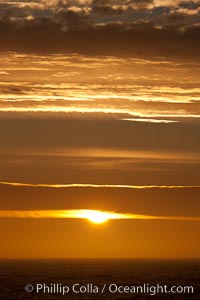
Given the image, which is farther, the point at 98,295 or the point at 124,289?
the point at 124,289

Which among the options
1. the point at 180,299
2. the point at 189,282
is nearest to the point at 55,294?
the point at 180,299

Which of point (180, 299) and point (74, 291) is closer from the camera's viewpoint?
point (180, 299)

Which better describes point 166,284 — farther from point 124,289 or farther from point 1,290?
point 1,290

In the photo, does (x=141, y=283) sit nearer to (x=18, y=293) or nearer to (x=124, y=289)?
(x=124, y=289)

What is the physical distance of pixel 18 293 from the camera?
438 ft

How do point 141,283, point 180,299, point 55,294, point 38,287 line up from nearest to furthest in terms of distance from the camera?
point 180,299 → point 55,294 → point 38,287 → point 141,283

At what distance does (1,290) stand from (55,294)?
8414 millimetres

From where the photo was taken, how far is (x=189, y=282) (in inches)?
6107

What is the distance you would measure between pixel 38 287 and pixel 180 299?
26.1 m

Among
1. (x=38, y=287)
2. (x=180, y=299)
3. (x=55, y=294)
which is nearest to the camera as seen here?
(x=180, y=299)

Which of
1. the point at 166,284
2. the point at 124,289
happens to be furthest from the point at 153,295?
the point at 166,284

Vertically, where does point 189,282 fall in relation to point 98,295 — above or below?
above

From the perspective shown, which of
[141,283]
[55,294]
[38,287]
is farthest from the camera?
[141,283]

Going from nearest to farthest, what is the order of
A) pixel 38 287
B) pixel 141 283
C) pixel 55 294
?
1. pixel 55 294
2. pixel 38 287
3. pixel 141 283
